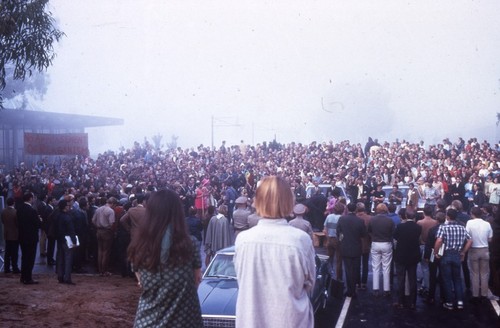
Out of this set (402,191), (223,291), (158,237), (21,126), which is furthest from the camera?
(21,126)

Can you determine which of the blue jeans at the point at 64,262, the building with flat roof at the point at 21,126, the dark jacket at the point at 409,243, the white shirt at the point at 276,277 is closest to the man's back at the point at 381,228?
the dark jacket at the point at 409,243

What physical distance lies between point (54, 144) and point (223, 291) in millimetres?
19461

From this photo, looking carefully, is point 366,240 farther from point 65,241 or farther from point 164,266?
point 164,266

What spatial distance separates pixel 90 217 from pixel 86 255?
1.12 meters

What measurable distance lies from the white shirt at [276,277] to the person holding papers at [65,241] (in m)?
8.88

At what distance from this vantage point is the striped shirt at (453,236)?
982 centimetres

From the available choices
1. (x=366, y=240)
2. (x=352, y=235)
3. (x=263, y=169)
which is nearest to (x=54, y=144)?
A: (x=263, y=169)

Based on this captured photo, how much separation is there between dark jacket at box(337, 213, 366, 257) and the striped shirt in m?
1.67

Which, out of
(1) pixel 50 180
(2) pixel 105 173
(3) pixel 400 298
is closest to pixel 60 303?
(3) pixel 400 298

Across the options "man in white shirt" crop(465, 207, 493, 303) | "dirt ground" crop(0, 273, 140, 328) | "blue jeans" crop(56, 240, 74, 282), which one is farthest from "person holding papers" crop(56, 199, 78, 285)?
"man in white shirt" crop(465, 207, 493, 303)

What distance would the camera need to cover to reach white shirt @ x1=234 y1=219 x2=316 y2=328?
345 centimetres

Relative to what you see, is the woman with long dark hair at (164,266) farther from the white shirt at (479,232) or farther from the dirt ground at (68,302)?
the white shirt at (479,232)

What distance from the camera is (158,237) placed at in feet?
11.3

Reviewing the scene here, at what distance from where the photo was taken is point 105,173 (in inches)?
1175
